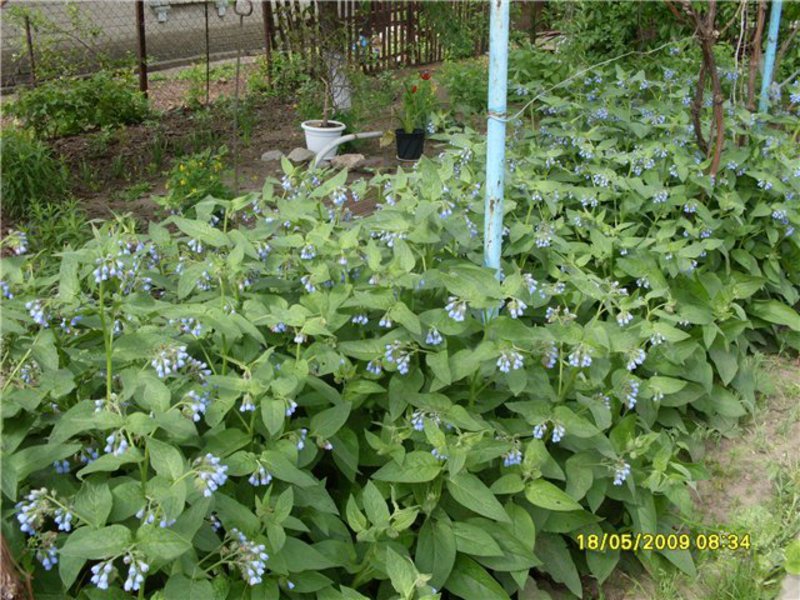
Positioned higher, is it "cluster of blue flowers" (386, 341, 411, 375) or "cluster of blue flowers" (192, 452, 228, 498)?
"cluster of blue flowers" (192, 452, 228, 498)

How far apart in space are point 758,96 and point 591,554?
275 cm

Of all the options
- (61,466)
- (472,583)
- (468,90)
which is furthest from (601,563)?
(468,90)

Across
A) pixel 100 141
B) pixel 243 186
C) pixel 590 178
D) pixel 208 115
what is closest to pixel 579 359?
pixel 590 178

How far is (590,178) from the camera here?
338 centimetres

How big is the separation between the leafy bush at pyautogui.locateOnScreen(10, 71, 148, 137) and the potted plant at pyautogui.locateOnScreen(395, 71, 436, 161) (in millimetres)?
2214

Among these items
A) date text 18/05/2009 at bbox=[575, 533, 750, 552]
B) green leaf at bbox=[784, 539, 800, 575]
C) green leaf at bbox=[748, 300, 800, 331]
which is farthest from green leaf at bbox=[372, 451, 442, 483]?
green leaf at bbox=[748, 300, 800, 331]

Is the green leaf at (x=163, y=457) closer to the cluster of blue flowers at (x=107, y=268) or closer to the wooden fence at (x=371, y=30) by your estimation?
the cluster of blue flowers at (x=107, y=268)

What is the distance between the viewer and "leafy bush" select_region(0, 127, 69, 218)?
4727 millimetres

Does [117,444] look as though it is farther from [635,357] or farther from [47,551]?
[635,357]

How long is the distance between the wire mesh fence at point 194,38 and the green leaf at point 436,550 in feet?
14.0

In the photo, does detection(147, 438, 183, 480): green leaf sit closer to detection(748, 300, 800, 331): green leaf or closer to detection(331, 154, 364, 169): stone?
detection(748, 300, 800, 331): green leaf

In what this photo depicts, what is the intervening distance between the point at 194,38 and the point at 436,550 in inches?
398

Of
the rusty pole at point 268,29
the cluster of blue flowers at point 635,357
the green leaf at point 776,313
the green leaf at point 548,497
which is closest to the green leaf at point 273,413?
the green leaf at point 548,497

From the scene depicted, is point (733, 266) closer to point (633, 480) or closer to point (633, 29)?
A: point (633, 480)
